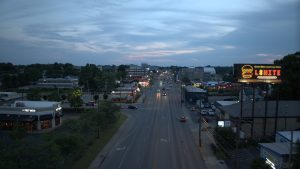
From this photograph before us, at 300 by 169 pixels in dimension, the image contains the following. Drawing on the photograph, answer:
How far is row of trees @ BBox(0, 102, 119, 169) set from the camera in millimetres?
21356

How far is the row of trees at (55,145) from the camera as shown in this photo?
21.4 metres

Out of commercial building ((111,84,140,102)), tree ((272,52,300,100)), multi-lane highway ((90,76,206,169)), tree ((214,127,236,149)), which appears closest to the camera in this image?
multi-lane highway ((90,76,206,169))

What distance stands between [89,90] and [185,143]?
261ft

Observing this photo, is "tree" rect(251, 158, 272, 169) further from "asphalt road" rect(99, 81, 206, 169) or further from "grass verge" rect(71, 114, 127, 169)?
"grass verge" rect(71, 114, 127, 169)

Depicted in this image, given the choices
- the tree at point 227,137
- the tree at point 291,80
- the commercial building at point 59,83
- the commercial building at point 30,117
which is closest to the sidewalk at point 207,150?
the tree at point 227,137

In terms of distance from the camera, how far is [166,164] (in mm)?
33219

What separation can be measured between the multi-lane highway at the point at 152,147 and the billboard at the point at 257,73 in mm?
10379

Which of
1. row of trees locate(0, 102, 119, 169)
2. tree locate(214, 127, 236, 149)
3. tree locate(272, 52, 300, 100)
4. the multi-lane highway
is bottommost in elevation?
the multi-lane highway

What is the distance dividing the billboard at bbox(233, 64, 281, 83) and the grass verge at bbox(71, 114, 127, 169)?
18.6m

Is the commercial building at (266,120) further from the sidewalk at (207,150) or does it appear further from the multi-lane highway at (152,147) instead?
the multi-lane highway at (152,147)

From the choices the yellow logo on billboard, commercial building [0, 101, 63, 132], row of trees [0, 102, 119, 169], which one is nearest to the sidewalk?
the yellow logo on billboard

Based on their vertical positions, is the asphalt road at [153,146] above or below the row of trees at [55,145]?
below

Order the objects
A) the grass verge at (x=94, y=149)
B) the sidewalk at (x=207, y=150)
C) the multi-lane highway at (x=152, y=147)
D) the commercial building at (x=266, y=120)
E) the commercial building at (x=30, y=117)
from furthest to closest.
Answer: the commercial building at (x=30, y=117)
the commercial building at (x=266, y=120)
the multi-lane highway at (x=152, y=147)
the sidewalk at (x=207, y=150)
the grass verge at (x=94, y=149)

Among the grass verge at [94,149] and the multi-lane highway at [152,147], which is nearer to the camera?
the grass verge at [94,149]
